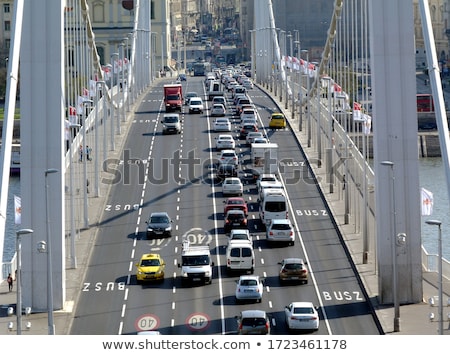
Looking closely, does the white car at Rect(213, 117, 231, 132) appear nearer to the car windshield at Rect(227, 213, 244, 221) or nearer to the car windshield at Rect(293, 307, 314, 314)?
the car windshield at Rect(227, 213, 244, 221)

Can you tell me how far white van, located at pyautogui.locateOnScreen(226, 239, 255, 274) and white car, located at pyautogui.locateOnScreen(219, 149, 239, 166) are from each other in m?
18.8

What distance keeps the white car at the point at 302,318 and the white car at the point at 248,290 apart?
3364 mm

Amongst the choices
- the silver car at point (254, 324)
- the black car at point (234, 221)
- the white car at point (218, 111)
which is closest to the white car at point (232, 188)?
the black car at point (234, 221)

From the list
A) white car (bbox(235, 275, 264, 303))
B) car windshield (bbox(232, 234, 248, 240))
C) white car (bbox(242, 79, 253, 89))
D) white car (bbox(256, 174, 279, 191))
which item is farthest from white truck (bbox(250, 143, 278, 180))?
white car (bbox(242, 79, 253, 89))

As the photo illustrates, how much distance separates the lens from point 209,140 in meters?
78.1

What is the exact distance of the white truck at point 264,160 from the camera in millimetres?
67250

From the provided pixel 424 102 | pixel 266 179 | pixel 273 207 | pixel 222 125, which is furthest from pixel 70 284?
pixel 424 102

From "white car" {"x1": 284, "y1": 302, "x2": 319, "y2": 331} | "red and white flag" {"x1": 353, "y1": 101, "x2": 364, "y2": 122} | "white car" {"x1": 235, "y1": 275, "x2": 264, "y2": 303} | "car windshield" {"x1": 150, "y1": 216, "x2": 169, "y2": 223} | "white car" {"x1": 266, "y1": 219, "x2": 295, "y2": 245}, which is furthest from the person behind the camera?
"car windshield" {"x1": 150, "y1": 216, "x2": 169, "y2": 223}

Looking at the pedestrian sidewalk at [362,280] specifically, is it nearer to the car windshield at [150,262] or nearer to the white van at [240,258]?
the car windshield at [150,262]

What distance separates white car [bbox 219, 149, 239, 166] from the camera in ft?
221

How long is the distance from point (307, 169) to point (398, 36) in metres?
23.1

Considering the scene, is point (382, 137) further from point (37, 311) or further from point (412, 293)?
point (37, 311)

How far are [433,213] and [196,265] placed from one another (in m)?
23.3
